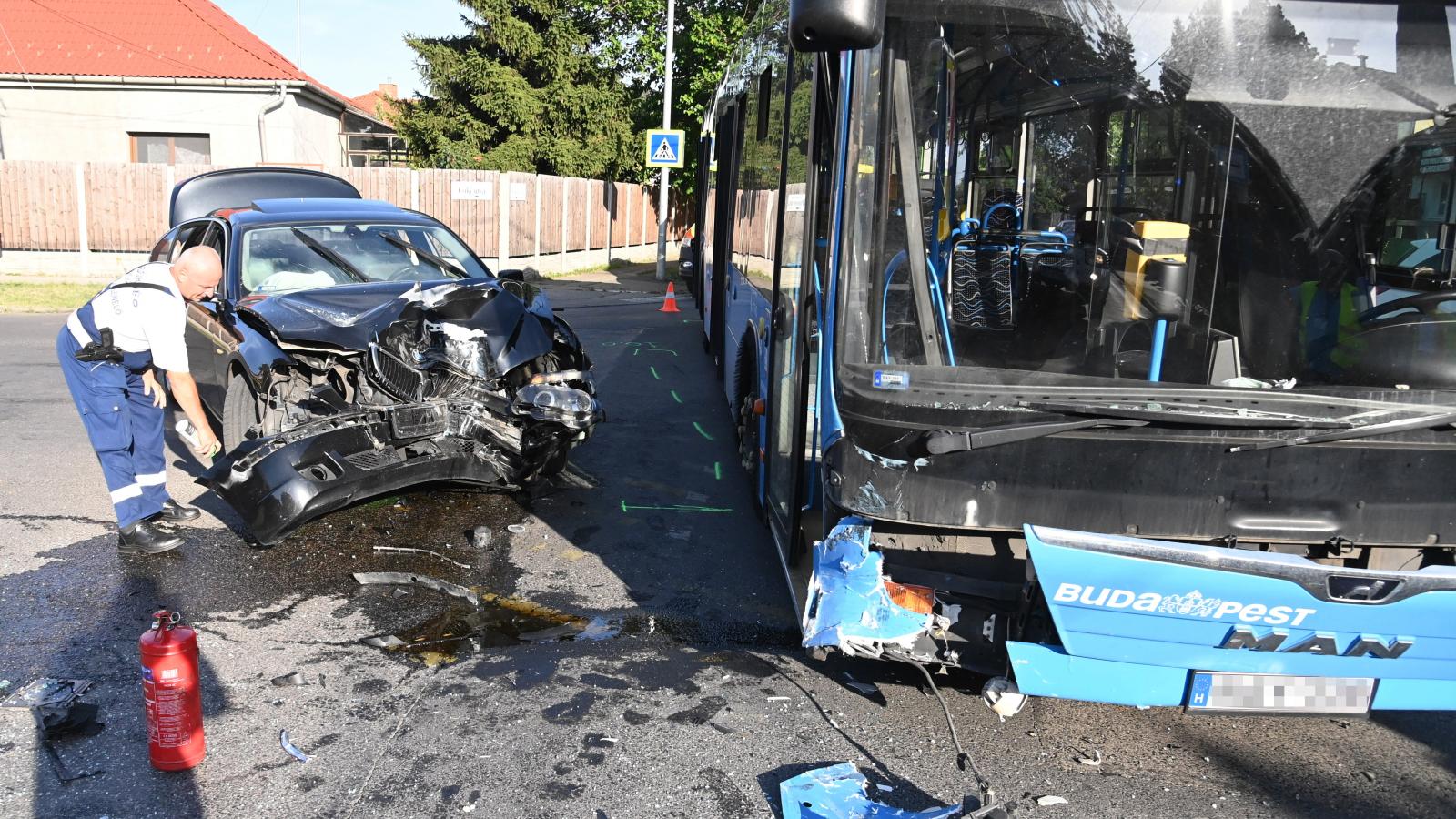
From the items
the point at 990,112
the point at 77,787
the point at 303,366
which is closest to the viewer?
the point at 77,787

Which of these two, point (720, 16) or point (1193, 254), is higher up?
point (720, 16)

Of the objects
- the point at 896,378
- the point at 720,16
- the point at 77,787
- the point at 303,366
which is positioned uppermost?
the point at 720,16

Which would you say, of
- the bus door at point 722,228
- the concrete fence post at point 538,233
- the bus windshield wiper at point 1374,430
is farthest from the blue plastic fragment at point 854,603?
the concrete fence post at point 538,233

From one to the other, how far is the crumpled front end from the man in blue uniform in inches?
21.1

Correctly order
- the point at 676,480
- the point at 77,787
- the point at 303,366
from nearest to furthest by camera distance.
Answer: the point at 77,787 → the point at 303,366 → the point at 676,480

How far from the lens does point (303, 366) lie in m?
6.14

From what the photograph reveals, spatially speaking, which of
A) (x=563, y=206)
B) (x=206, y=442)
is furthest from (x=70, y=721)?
(x=563, y=206)

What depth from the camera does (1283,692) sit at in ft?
10.8

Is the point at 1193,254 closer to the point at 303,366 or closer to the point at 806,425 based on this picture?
the point at 806,425

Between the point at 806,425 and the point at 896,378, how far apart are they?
82 centimetres

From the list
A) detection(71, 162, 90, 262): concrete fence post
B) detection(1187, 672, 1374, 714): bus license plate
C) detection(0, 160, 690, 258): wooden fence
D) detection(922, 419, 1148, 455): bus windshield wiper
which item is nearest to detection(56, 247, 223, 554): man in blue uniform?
detection(922, 419, 1148, 455): bus windshield wiper

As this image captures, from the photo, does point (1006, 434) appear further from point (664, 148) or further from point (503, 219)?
point (503, 219)

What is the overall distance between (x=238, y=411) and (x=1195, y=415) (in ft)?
19.1

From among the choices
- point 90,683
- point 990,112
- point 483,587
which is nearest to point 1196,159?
point 990,112
